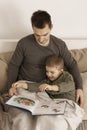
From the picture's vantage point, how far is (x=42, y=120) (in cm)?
156

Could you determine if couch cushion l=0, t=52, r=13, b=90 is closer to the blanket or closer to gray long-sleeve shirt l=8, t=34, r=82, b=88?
gray long-sleeve shirt l=8, t=34, r=82, b=88

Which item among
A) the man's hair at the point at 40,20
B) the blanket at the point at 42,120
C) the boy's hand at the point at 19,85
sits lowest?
the blanket at the point at 42,120

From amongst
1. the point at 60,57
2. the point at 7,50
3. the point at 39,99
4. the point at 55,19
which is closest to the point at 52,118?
the point at 39,99

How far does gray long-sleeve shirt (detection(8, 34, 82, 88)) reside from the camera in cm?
189

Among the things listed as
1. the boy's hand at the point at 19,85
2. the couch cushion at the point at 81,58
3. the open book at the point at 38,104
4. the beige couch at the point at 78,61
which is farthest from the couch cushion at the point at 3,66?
the couch cushion at the point at 81,58

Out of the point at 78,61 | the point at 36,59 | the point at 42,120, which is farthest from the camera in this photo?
the point at 78,61

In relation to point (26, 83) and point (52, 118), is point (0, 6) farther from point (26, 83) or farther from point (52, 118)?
point (52, 118)

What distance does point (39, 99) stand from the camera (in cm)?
174

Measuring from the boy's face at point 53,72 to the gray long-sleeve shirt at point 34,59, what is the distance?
15 cm

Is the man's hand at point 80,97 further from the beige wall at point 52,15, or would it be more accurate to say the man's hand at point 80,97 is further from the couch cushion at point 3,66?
the couch cushion at point 3,66

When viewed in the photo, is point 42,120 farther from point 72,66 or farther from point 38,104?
point 72,66

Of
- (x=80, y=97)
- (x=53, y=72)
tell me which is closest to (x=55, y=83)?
(x=53, y=72)

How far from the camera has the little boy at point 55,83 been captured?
1.75 meters

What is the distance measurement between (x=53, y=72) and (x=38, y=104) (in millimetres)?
233
